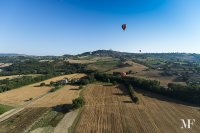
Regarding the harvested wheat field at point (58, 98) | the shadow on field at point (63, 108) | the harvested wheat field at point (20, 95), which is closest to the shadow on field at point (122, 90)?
the harvested wheat field at point (58, 98)

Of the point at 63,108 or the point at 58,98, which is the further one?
the point at 58,98

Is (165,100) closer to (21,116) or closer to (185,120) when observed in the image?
(185,120)

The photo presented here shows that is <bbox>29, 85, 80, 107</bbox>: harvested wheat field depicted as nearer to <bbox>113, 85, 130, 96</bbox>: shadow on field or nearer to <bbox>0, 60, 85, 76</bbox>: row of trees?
<bbox>113, 85, 130, 96</bbox>: shadow on field

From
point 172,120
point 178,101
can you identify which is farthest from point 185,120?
point 178,101

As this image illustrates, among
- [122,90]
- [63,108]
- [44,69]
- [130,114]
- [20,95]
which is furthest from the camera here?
[44,69]

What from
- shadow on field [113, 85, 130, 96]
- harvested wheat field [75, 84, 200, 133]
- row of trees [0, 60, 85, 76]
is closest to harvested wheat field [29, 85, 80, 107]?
harvested wheat field [75, 84, 200, 133]

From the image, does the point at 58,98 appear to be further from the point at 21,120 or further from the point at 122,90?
the point at 122,90

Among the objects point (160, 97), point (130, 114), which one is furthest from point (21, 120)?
point (160, 97)
